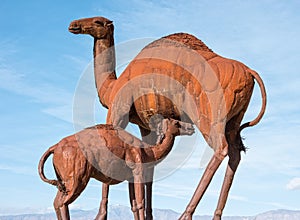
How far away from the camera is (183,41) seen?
10.8 m

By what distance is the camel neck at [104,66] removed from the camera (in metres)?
11.3

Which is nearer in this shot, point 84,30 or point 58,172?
point 58,172

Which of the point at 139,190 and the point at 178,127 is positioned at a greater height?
the point at 178,127

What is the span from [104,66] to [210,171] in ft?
9.98

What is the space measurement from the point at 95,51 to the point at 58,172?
3011mm

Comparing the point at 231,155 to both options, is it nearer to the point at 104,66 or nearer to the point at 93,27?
the point at 104,66

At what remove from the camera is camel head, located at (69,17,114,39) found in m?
11.1

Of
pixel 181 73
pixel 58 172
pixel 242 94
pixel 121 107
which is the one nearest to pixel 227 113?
pixel 242 94

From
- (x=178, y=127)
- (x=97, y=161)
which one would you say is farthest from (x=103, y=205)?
(x=178, y=127)

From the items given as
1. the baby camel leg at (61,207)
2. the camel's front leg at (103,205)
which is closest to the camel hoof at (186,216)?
the camel's front leg at (103,205)

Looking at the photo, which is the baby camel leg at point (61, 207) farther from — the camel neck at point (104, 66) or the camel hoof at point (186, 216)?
the camel neck at point (104, 66)

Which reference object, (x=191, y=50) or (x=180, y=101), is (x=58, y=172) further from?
(x=191, y=50)

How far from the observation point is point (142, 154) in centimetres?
949

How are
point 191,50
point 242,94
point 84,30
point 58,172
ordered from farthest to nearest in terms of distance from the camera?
point 84,30, point 191,50, point 242,94, point 58,172
